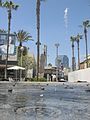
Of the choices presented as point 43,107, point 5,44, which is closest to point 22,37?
point 5,44

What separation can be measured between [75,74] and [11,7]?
18639mm

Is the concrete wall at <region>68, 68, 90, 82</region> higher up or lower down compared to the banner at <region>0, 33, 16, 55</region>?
lower down

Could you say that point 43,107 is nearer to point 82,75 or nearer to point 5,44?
point 82,75

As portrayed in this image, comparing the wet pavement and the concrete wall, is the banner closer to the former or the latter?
the concrete wall

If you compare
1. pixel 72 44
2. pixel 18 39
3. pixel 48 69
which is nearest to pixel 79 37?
pixel 72 44

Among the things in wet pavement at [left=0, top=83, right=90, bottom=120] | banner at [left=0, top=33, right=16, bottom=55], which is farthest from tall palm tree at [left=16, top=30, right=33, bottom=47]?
wet pavement at [left=0, top=83, right=90, bottom=120]

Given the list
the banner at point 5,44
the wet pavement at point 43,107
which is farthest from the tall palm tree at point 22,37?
the wet pavement at point 43,107

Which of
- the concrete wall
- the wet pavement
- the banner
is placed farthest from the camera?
the banner

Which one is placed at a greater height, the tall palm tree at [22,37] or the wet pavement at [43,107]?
the tall palm tree at [22,37]

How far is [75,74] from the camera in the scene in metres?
67.1

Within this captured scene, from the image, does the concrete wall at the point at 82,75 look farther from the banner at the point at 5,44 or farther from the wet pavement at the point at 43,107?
the wet pavement at the point at 43,107

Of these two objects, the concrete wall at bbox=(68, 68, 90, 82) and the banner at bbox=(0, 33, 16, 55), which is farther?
the banner at bbox=(0, 33, 16, 55)

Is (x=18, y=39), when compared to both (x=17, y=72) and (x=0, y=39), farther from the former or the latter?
(x=0, y=39)

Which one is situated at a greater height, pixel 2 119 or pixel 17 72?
pixel 17 72
